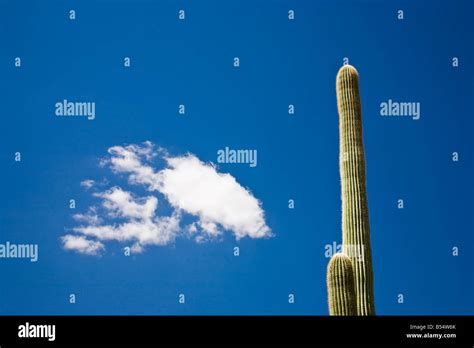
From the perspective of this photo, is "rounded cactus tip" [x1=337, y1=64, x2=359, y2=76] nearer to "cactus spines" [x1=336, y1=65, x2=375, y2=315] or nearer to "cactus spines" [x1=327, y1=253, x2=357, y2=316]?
"cactus spines" [x1=336, y1=65, x2=375, y2=315]

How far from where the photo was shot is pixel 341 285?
31.6 ft

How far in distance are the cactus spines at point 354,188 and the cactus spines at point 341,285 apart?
710 millimetres

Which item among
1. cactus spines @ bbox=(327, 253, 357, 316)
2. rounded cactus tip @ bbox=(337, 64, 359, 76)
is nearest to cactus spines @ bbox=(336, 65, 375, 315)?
rounded cactus tip @ bbox=(337, 64, 359, 76)

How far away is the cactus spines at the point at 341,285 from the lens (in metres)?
9.61

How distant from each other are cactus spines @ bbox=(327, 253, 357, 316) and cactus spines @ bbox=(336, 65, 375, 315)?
71cm

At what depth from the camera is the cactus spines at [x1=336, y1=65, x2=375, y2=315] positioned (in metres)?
10.6
